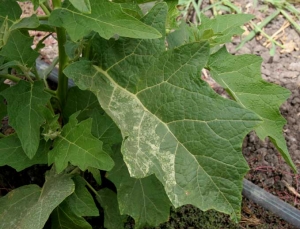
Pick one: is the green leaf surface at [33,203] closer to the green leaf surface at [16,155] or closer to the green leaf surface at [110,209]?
the green leaf surface at [16,155]

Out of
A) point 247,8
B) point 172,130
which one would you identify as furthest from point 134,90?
point 247,8

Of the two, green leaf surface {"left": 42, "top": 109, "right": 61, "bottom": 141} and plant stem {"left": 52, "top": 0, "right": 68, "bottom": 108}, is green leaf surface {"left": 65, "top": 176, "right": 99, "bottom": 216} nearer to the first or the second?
green leaf surface {"left": 42, "top": 109, "right": 61, "bottom": 141}

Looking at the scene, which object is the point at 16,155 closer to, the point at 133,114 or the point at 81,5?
the point at 133,114

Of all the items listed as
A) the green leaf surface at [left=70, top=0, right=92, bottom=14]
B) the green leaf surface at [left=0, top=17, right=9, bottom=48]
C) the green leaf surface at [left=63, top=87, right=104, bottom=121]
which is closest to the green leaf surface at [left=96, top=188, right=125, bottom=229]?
the green leaf surface at [left=63, top=87, right=104, bottom=121]

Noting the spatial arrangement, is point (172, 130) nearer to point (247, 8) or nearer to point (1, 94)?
point (1, 94)

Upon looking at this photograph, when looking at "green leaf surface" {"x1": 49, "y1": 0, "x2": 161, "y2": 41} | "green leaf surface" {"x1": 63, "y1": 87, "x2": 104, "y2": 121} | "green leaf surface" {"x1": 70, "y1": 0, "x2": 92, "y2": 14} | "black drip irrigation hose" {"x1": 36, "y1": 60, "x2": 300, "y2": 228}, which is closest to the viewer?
"green leaf surface" {"x1": 70, "y1": 0, "x2": 92, "y2": 14}

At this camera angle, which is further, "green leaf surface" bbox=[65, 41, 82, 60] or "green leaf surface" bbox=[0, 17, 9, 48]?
"green leaf surface" bbox=[65, 41, 82, 60]
